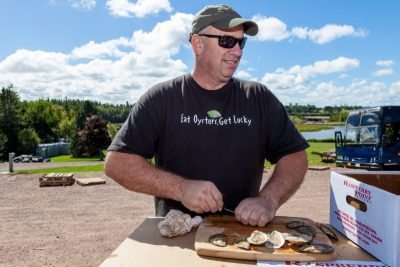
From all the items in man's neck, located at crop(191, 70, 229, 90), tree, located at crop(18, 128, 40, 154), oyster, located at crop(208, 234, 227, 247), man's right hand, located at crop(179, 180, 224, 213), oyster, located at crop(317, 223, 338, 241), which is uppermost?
man's neck, located at crop(191, 70, 229, 90)

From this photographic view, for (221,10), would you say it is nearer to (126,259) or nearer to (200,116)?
(200,116)

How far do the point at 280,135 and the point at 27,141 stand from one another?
208ft

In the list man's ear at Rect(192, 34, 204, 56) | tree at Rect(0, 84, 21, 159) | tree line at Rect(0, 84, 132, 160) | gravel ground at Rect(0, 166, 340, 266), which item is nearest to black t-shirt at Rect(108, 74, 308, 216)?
man's ear at Rect(192, 34, 204, 56)

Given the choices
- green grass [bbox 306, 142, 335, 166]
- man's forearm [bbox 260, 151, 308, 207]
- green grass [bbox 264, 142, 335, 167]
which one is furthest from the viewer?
green grass [bbox 306, 142, 335, 166]

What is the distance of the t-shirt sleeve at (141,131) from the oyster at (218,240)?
984 mm

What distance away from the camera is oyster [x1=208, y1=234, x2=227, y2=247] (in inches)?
81.5

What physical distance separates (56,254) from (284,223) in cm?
709

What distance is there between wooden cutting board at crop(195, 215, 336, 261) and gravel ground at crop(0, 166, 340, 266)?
6.07m


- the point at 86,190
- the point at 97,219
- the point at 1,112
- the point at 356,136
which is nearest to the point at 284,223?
the point at 97,219

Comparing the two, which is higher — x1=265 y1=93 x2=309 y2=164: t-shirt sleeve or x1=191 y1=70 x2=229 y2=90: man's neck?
x1=191 y1=70 x2=229 y2=90: man's neck

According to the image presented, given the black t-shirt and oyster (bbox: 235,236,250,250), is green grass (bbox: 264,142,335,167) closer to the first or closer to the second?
the black t-shirt

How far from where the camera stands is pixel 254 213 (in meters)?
2.45

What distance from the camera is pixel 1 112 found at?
199 feet

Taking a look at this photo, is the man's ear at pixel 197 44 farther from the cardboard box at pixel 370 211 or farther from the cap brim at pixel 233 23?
the cardboard box at pixel 370 211
